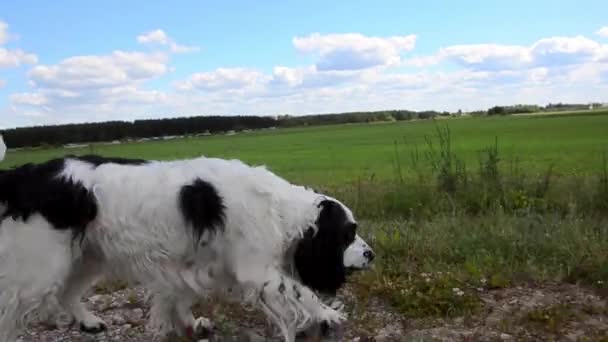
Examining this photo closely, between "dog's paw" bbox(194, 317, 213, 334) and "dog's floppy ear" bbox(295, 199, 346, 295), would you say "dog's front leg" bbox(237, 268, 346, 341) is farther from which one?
"dog's paw" bbox(194, 317, 213, 334)

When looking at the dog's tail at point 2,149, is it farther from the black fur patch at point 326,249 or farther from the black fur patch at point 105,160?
the black fur patch at point 326,249

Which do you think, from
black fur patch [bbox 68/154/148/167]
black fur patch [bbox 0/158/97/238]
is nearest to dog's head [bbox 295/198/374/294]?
black fur patch [bbox 68/154/148/167]

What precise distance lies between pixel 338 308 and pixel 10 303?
2.44 meters

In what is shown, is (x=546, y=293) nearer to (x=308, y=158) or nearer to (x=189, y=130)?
(x=308, y=158)

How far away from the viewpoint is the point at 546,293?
225 inches

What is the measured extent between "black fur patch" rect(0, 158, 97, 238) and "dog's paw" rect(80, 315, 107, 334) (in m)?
1.16

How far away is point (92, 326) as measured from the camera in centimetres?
550

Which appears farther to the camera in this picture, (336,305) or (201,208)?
(336,305)

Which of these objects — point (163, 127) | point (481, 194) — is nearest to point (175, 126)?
point (163, 127)

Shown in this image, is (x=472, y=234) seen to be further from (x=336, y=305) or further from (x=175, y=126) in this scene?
(x=175, y=126)

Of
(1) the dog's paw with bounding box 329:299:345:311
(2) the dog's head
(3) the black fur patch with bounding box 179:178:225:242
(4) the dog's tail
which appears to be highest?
(4) the dog's tail

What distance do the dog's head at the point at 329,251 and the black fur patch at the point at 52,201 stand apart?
5.14 ft

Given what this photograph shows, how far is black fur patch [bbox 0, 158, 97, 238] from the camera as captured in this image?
4570 mm

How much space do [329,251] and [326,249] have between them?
0.03 metres
